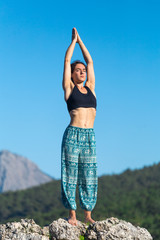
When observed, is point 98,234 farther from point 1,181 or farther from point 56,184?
point 1,181

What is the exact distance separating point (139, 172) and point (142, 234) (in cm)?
4586

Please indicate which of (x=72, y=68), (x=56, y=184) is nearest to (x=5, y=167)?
(x=56, y=184)

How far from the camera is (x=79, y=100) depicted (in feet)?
32.1

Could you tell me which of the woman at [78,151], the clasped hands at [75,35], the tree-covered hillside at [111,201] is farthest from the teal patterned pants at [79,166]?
the tree-covered hillside at [111,201]

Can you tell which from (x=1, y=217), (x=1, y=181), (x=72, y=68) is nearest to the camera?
(x=72, y=68)

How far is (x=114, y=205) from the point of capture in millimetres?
38188

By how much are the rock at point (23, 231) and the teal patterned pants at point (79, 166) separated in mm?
873

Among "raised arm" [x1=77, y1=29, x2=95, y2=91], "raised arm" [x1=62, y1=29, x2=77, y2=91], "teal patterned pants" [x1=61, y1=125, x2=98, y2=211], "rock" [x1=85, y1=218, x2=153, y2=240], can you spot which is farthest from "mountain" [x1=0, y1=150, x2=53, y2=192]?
"rock" [x1=85, y1=218, x2=153, y2=240]

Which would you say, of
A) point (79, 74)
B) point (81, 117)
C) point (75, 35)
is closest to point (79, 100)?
point (81, 117)

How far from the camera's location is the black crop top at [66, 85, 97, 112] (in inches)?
384

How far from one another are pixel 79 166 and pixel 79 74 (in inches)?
85.9

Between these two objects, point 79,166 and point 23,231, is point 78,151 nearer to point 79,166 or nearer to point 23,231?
point 79,166

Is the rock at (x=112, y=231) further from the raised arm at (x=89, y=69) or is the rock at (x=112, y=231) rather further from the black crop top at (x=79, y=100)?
the raised arm at (x=89, y=69)

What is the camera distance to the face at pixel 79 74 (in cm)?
1014
